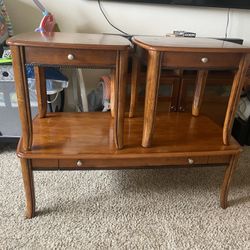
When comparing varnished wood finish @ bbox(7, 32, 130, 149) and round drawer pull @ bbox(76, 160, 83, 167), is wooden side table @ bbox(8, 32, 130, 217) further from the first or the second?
round drawer pull @ bbox(76, 160, 83, 167)

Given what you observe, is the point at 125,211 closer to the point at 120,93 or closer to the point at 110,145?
the point at 110,145

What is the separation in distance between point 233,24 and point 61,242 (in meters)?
1.59

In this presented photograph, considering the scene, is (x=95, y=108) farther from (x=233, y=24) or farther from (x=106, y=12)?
(x=233, y=24)

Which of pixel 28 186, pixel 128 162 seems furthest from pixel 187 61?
pixel 28 186

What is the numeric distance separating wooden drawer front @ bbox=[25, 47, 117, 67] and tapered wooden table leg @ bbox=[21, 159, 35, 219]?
377mm

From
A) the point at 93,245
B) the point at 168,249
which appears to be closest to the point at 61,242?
the point at 93,245

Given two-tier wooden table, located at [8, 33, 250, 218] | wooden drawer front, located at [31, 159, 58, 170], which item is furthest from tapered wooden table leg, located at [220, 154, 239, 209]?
wooden drawer front, located at [31, 159, 58, 170]

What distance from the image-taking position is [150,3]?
1.51m

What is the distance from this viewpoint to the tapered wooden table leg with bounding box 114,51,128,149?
0.85m

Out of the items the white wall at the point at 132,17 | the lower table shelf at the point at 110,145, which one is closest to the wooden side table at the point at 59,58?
the lower table shelf at the point at 110,145

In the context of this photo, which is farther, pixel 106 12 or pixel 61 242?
pixel 106 12

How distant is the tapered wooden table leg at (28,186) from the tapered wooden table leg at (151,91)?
1.49ft

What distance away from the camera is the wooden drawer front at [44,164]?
37.3 inches

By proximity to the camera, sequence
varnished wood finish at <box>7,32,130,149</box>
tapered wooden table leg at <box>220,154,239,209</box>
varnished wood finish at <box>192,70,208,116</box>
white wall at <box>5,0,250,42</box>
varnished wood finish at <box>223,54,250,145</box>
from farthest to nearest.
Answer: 1. white wall at <box>5,0,250,42</box>
2. varnished wood finish at <box>192,70,208,116</box>
3. tapered wooden table leg at <box>220,154,239,209</box>
4. varnished wood finish at <box>223,54,250,145</box>
5. varnished wood finish at <box>7,32,130,149</box>
